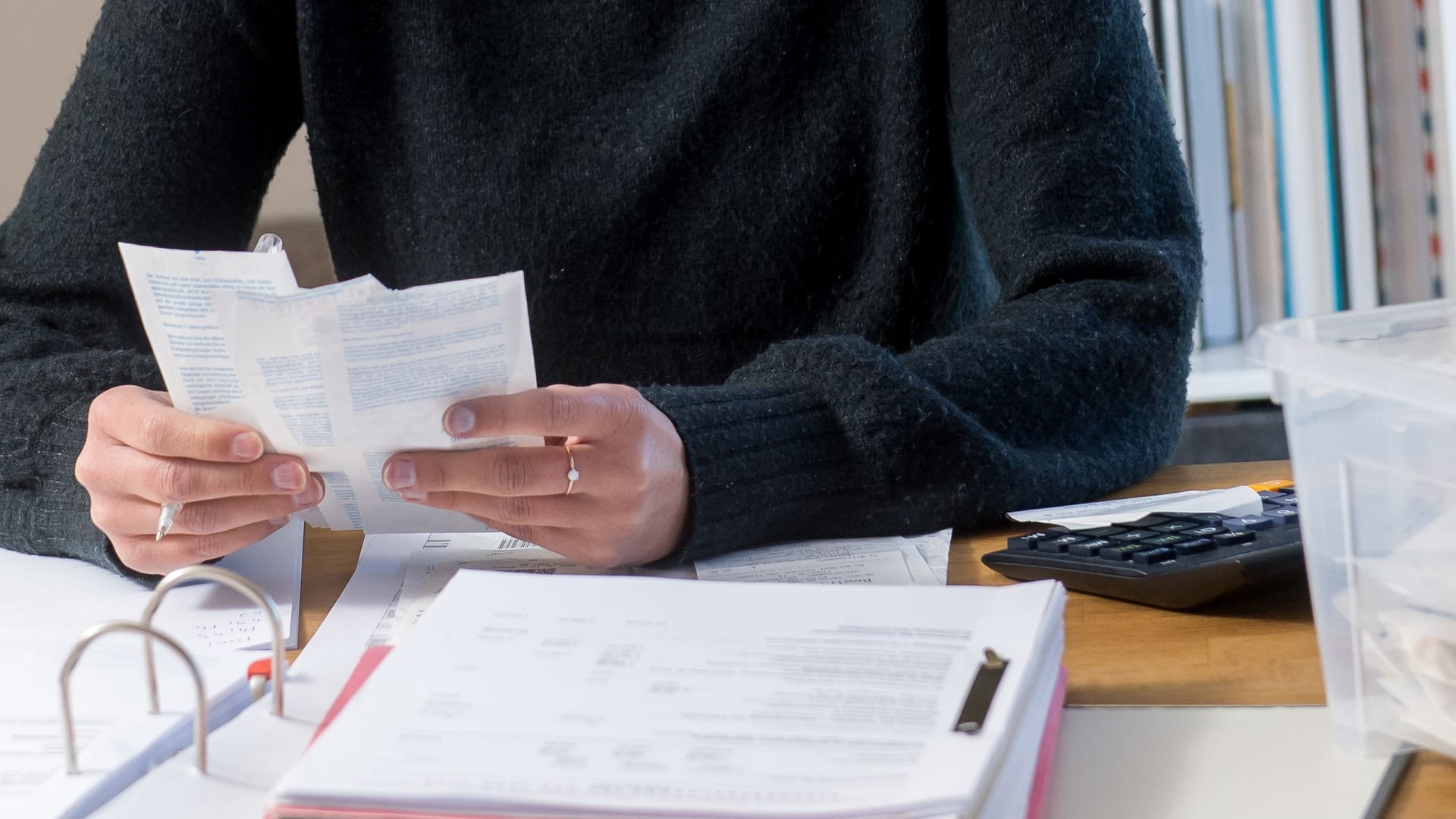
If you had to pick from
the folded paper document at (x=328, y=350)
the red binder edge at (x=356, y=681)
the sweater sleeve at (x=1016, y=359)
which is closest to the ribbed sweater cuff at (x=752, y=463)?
the sweater sleeve at (x=1016, y=359)

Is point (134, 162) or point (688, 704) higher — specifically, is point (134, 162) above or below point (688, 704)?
above

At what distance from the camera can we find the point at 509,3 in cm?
101

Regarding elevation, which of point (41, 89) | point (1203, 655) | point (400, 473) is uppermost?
point (41, 89)

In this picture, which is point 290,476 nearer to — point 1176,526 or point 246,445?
point 246,445

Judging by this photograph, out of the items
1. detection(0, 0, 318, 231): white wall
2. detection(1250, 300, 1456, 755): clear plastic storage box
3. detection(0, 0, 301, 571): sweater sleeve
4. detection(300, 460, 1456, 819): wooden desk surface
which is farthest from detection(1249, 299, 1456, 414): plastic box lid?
detection(0, 0, 318, 231): white wall

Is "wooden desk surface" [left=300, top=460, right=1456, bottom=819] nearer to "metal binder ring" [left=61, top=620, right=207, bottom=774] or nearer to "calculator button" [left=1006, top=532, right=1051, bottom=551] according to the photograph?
"calculator button" [left=1006, top=532, right=1051, bottom=551]

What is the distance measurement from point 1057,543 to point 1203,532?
0.22 feet

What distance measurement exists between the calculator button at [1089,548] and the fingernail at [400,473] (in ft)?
1.03

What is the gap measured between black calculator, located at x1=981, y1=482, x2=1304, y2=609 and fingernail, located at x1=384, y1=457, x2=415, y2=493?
0.28m

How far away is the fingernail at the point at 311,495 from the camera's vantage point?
0.61 meters

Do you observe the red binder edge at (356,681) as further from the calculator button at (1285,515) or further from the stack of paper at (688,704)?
the calculator button at (1285,515)

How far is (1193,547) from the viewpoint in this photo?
1.84 ft

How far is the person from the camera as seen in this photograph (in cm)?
65

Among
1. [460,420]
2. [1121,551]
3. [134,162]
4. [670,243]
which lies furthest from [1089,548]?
[134,162]
